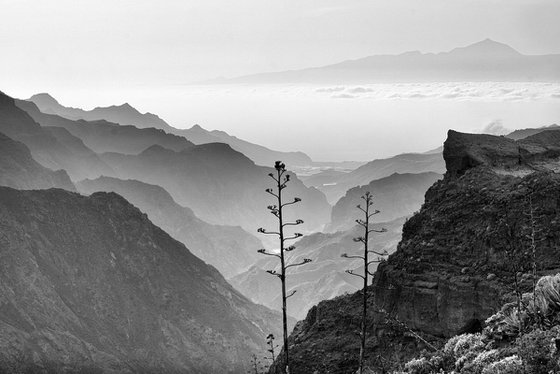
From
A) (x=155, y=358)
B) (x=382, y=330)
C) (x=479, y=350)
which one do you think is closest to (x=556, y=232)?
(x=382, y=330)

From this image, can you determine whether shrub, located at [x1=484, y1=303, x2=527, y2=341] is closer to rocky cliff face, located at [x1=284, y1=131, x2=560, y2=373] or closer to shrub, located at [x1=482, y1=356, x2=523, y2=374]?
shrub, located at [x1=482, y1=356, x2=523, y2=374]

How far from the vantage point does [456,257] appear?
210 ft

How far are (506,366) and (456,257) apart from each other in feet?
120

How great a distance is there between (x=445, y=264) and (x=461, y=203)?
745 centimetres

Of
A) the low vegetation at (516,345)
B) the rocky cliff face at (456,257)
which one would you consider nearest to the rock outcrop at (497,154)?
the rocky cliff face at (456,257)

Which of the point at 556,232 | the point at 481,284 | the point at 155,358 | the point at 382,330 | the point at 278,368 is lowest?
the point at 155,358

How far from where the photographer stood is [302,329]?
260 feet

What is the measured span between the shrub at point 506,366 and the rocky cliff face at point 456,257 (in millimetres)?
23807

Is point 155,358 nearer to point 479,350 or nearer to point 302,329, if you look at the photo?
point 302,329

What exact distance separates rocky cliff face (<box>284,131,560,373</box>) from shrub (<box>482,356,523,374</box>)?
78.1ft

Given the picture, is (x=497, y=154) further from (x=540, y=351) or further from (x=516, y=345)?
(x=540, y=351)

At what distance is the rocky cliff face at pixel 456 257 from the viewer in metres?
58.8

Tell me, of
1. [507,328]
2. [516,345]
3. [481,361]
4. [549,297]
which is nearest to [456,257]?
[507,328]

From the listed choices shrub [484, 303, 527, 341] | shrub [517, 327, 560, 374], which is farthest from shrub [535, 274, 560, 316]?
shrub [517, 327, 560, 374]
